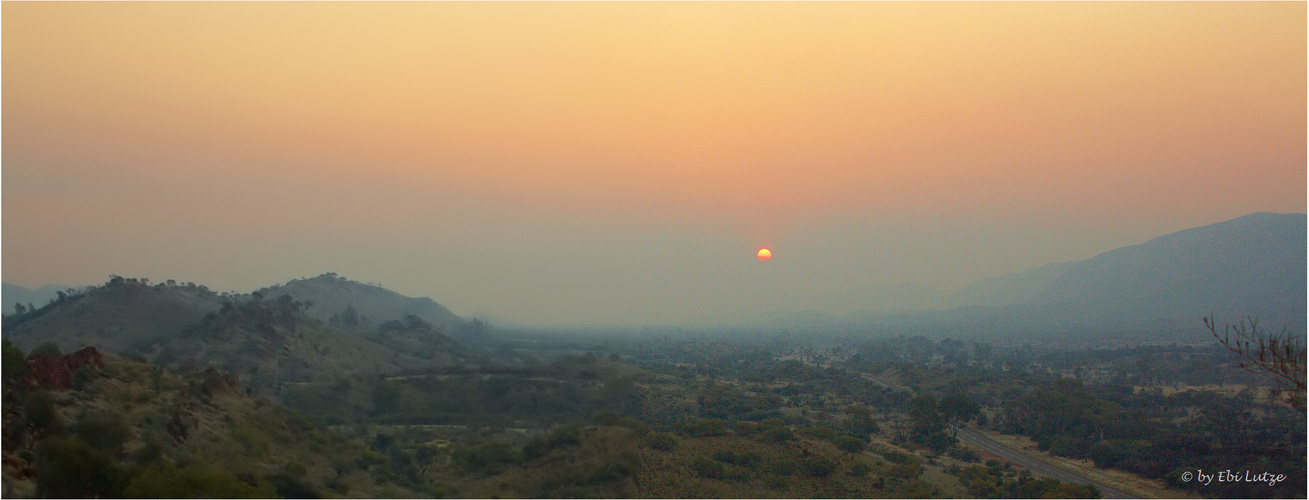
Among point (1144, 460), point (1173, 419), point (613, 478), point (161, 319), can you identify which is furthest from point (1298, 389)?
point (161, 319)

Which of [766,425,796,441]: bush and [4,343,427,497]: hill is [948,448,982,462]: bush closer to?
[766,425,796,441]: bush

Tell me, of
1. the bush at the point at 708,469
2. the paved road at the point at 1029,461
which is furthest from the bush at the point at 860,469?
the paved road at the point at 1029,461

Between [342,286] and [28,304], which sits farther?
[342,286]

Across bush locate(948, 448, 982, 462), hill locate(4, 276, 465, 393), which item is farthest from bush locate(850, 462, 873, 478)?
hill locate(4, 276, 465, 393)

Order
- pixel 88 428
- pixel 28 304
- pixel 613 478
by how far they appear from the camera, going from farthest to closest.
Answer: pixel 28 304 → pixel 613 478 → pixel 88 428

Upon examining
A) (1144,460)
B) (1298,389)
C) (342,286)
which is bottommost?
(1144,460)

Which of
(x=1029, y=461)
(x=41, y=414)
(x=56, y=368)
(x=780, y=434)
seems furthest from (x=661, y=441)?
(x=1029, y=461)

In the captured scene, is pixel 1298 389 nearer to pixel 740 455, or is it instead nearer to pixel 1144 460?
pixel 740 455

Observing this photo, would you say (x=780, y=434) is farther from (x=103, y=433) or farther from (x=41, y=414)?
(x=41, y=414)
